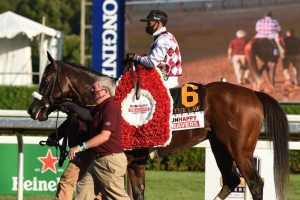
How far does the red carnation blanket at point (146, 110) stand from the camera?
9.54 meters

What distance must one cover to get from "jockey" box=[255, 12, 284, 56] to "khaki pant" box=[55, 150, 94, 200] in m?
9.83

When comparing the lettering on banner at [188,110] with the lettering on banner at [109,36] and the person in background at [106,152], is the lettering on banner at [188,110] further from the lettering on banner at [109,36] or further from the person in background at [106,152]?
the lettering on banner at [109,36]

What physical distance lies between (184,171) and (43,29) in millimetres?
12214

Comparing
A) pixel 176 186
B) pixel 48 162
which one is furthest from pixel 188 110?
pixel 176 186

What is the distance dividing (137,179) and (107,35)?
9186 mm

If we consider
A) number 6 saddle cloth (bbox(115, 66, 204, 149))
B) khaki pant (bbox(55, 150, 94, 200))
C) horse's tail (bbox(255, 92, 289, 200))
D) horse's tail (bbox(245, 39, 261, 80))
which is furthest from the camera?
horse's tail (bbox(245, 39, 261, 80))

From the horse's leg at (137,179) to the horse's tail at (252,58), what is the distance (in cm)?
940

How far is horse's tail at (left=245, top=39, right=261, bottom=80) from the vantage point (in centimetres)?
1884

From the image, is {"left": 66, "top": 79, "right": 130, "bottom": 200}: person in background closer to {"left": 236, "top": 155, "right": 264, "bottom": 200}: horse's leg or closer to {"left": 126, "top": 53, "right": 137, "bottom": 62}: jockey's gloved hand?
{"left": 126, "top": 53, "right": 137, "bottom": 62}: jockey's gloved hand

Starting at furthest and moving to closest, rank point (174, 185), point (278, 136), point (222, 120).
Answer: point (174, 185)
point (278, 136)
point (222, 120)

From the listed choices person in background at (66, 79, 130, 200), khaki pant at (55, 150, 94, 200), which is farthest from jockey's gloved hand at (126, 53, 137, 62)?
person in background at (66, 79, 130, 200)

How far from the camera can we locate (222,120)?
969cm

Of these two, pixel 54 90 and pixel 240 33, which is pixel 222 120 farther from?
pixel 240 33

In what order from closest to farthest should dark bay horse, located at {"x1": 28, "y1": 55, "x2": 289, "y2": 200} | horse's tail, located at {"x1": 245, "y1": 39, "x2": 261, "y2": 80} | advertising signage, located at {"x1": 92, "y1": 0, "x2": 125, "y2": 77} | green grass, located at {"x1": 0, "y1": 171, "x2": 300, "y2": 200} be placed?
dark bay horse, located at {"x1": 28, "y1": 55, "x2": 289, "y2": 200} < green grass, located at {"x1": 0, "y1": 171, "x2": 300, "y2": 200} < advertising signage, located at {"x1": 92, "y1": 0, "x2": 125, "y2": 77} < horse's tail, located at {"x1": 245, "y1": 39, "x2": 261, "y2": 80}
